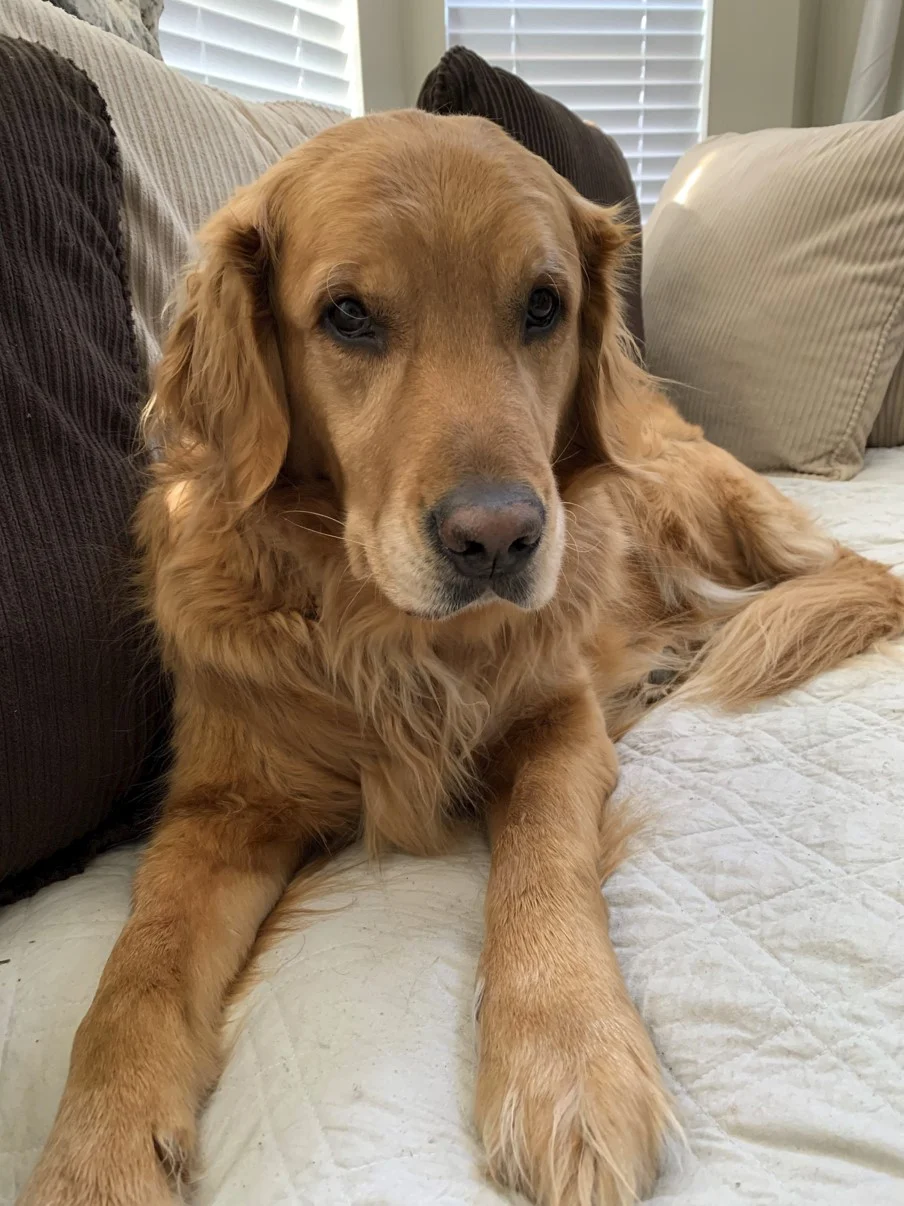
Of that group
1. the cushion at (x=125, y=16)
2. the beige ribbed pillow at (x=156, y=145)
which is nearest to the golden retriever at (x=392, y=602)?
the beige ribbed pillow at (x=156, y=145)

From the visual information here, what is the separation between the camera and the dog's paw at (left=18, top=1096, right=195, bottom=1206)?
28.3 inches

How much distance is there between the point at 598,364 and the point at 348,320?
43cm

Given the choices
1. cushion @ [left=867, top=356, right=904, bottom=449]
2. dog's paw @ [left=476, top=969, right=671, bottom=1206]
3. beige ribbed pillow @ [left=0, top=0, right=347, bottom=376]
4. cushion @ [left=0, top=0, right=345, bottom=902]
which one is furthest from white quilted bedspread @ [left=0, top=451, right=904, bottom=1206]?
cushion @ [left=867, top=356, right=904, bottom=449]

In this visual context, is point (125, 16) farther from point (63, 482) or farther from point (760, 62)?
point (760, 62)

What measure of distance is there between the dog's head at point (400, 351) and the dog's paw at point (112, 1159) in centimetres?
54

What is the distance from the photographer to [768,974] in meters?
0.83

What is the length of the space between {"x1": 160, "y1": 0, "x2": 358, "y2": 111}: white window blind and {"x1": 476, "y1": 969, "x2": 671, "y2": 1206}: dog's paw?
2539mm

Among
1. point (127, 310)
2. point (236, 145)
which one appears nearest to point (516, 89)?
point (236, 145)

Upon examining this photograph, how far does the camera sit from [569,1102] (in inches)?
29.3

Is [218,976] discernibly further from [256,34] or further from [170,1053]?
[256,34]

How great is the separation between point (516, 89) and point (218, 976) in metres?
1.75

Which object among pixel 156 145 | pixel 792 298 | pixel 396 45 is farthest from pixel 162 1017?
pixel 396 45

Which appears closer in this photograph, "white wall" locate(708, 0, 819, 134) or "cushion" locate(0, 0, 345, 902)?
"cushion" locate(0, 0, 345, 902)

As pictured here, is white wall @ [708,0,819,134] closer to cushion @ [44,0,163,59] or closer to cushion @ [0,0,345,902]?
cushion @ [44,0,163,59]
